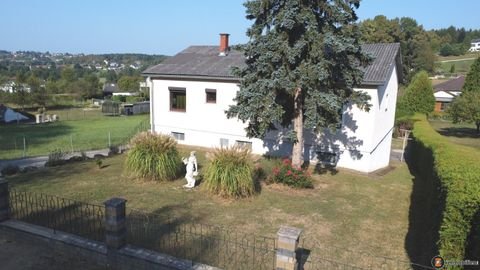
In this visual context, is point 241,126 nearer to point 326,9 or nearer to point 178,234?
point 326,9

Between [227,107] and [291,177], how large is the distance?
6.52 m

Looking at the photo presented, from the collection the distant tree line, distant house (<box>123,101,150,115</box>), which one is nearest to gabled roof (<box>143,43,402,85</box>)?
the distant tree line

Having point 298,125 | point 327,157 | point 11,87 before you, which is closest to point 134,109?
point 11,87

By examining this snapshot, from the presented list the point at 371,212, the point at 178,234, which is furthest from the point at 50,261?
the point at 371,212

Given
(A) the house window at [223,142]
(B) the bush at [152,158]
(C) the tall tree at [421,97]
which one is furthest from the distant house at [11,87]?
(C) the tall tree at [421,97]

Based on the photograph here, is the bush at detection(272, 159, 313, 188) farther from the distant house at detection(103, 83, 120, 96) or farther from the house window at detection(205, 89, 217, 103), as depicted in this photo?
the distant house at detection(103, 83, 120, 96)

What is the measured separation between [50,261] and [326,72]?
8590 millimetres

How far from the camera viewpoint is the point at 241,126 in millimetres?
17094

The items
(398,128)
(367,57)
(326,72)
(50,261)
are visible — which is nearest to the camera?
(50,261)

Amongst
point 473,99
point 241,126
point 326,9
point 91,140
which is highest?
point 326,9

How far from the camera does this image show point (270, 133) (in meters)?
16.4

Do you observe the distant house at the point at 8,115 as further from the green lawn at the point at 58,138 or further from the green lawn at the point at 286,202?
the green lawn at the point at 286,202

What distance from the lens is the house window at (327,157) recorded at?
50.0 feet

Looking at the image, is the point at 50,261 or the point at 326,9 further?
the point at 326,9
